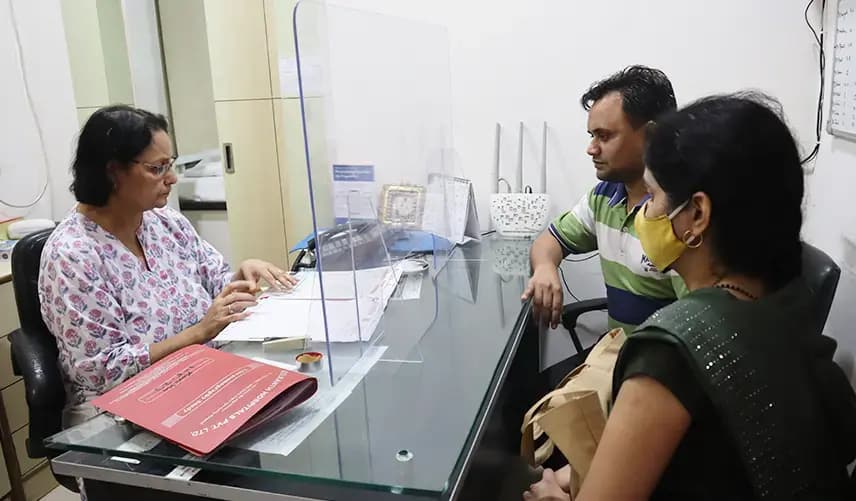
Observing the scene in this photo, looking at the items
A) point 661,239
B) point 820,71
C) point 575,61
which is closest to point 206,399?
point 661,239

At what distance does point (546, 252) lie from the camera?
180cm

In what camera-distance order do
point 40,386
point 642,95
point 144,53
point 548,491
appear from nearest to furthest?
point 548,491
point 40,386
point 642,95
point 144,53

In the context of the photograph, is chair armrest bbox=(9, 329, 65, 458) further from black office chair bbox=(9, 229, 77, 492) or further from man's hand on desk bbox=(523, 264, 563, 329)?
man's hand on desk bbox=(523, 264, 563, 329)

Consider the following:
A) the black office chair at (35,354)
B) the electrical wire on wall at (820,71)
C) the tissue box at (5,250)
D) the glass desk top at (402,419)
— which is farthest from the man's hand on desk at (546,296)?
the tissue box at (5,250)

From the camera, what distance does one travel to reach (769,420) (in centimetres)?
77

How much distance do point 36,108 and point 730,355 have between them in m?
2.81

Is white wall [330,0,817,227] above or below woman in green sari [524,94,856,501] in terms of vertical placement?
above

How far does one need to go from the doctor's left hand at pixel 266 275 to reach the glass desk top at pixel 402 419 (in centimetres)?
32

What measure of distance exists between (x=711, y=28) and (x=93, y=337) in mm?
2004

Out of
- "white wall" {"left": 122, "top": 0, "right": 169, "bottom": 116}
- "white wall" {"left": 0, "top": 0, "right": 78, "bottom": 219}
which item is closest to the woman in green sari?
"white wall" {"left": 0, "top": 0, "right": 78, "bottom": 219}

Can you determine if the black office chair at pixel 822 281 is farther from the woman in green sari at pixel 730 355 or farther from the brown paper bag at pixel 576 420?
the brown paper bag at pixel 576 420

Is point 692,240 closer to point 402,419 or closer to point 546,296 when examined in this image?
point 402,419

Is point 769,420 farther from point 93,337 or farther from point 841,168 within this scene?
point 93,337

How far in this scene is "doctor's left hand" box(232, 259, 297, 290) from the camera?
1632mm
